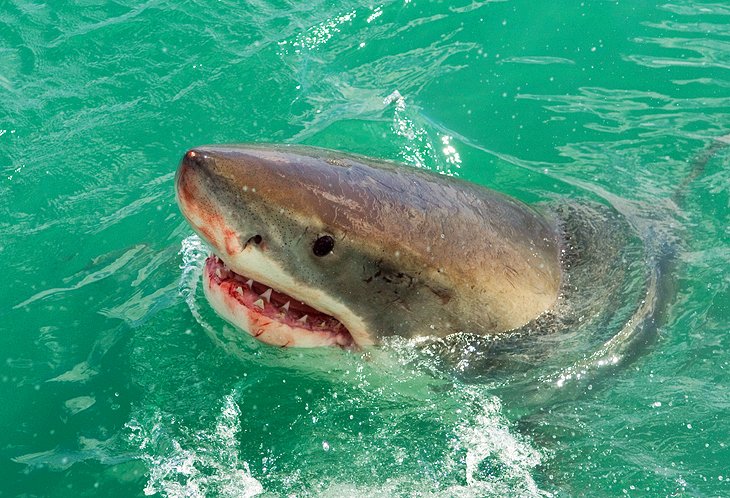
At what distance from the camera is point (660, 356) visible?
13.6 feet

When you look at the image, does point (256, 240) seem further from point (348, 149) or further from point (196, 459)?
point (348, 149)

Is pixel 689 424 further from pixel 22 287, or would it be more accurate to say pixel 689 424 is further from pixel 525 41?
pixel 525 41

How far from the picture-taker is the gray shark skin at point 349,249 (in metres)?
3.13

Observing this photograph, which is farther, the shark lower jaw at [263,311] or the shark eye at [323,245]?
the shark lower jaw at [263,311]

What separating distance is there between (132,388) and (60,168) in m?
2.28

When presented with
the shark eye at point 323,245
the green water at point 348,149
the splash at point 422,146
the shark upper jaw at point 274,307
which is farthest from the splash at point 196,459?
the splash at point 422,146

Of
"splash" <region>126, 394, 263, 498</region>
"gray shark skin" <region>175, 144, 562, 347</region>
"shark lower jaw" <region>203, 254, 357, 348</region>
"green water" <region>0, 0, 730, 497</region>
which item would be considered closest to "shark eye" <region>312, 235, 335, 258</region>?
"gray shark skin" <region>175, 144, 562, 347</region>

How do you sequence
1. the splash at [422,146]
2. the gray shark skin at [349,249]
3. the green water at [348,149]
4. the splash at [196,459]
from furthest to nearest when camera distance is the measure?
the splash at [422,146] < the green water at [348,149] < the splash at [196,459] < the gray shark skin at [349,249]

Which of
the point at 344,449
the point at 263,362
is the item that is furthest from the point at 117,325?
the point at 344,449

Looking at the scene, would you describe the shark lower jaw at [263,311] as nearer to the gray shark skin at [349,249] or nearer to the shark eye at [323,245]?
the gray shark skin at [349,249]

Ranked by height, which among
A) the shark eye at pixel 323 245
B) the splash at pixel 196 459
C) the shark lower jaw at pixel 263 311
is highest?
the shark eye at pixel 323 245

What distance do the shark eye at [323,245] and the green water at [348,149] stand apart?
1.81 feet

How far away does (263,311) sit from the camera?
334 cm

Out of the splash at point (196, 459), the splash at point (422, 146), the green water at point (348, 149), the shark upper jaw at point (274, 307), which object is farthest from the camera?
the splash at point (422, 146)
